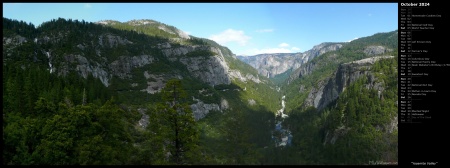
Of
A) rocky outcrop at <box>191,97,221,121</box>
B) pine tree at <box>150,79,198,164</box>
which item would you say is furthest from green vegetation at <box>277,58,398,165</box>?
pine tree at <box>150,79,198,164</box>

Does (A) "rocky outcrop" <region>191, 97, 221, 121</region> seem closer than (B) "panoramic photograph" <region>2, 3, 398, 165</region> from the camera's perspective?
No

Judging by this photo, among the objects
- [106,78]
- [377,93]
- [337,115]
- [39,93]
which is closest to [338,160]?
[337,115]

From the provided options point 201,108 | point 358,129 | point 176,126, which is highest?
point 176,126

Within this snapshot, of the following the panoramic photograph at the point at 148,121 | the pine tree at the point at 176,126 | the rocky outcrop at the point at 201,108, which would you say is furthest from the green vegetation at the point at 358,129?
the pine tree at the point at 176,126

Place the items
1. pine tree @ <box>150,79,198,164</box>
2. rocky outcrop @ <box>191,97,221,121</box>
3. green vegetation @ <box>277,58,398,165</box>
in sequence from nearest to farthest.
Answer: pine tree @ <box>150,79,198,164</box>
green vegetation @ <box>277,58,398,165</box>
rocky outcrop @ <box>191,97,221,121</box>

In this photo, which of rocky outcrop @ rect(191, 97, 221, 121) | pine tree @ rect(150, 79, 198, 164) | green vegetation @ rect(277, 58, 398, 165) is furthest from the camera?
rocky outcrop @ rect(191, 97, 221, 121)

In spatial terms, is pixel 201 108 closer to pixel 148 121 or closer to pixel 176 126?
pixel 148 121

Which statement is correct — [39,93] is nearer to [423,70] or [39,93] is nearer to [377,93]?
[423,70]

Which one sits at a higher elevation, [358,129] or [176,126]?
[176,126]

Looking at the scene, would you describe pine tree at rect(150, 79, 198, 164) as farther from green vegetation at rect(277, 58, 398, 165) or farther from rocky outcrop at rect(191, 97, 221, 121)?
rocky outcrop at rect(191, 97, 221, 121)

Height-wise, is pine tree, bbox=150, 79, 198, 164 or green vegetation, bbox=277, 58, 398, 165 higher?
pine tree, bbox=150, 79, 198, 164

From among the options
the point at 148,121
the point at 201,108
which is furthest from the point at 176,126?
the point at 201,108
